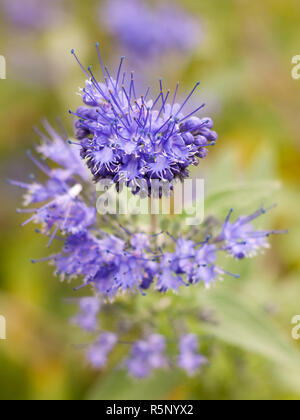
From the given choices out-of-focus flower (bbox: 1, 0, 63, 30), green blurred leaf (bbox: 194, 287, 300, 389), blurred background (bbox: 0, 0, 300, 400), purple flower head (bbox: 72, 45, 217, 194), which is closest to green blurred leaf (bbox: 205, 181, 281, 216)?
blurred background (bbox: 0, 0, 300, 400)

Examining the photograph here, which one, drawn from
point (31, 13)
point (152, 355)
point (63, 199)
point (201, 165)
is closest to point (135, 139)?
point (63, 199)

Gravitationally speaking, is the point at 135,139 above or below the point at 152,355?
Result: above

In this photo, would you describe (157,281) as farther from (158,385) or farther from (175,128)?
(158,385)

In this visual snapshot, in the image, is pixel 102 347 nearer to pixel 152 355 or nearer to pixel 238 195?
pixel 152 355

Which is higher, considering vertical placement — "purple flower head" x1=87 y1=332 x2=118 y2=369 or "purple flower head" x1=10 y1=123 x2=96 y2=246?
"purple flower head" x1=10 y1=123 x2=96 y2=246

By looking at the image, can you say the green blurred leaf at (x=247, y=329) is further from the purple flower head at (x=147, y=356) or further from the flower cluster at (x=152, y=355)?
the purple flower head at (x=147, y=356)

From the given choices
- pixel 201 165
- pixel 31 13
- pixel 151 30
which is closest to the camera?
pixel 201 165

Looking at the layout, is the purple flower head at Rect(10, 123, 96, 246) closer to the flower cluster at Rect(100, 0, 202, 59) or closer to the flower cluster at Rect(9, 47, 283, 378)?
the flower cluster at Rect(9, 47, 283, 378)
